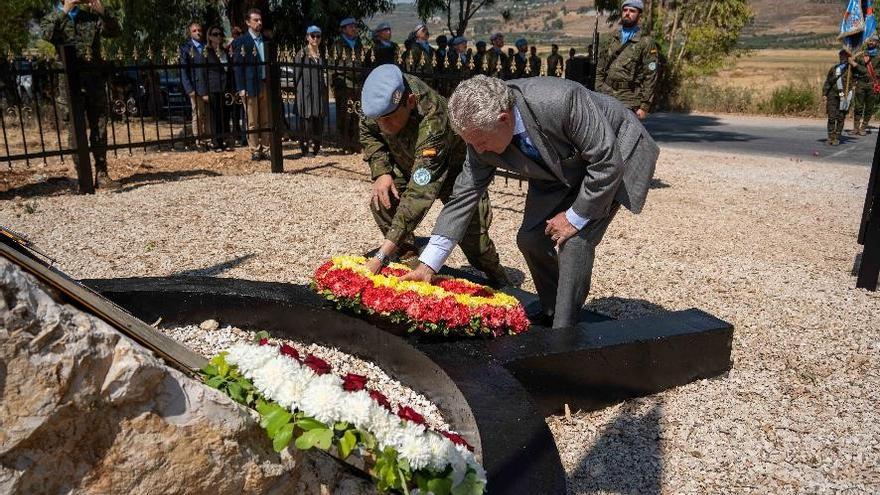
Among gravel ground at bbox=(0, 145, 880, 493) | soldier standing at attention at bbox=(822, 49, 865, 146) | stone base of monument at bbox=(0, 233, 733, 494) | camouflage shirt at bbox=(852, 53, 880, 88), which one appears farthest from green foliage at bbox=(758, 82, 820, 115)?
stone base of monument at bbox=(0, 233, 733, 494)

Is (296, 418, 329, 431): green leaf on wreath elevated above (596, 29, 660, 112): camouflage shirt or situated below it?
below

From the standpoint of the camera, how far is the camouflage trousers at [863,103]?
50.5 feet

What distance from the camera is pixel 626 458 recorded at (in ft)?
10.9

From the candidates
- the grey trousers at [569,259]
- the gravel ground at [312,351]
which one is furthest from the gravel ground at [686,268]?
the gravel ground at [312,351]

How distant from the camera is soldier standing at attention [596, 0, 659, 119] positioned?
871 cm

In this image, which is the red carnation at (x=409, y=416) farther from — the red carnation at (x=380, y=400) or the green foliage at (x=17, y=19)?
the green foliage at (x=17, y=19)

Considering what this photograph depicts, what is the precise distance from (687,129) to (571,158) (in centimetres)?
1490

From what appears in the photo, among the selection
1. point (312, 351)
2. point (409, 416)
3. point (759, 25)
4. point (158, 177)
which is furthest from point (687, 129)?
point (759, 25)

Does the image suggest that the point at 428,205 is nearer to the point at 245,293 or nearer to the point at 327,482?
the point at 245,293

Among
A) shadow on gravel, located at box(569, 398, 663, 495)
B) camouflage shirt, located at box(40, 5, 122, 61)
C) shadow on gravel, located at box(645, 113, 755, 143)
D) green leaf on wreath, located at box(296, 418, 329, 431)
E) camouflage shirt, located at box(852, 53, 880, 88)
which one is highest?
camouflage shirt, located at box(40, 5, 122, 61)

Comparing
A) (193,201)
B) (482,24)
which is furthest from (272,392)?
(482,24)

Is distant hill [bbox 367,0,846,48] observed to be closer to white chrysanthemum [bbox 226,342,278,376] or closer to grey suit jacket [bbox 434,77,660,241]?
grey suit jacket [bbox 434,77,660,241]

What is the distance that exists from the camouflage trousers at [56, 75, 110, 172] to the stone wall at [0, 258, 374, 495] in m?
7.10

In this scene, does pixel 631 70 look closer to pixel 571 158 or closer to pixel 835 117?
pixel 571 158
